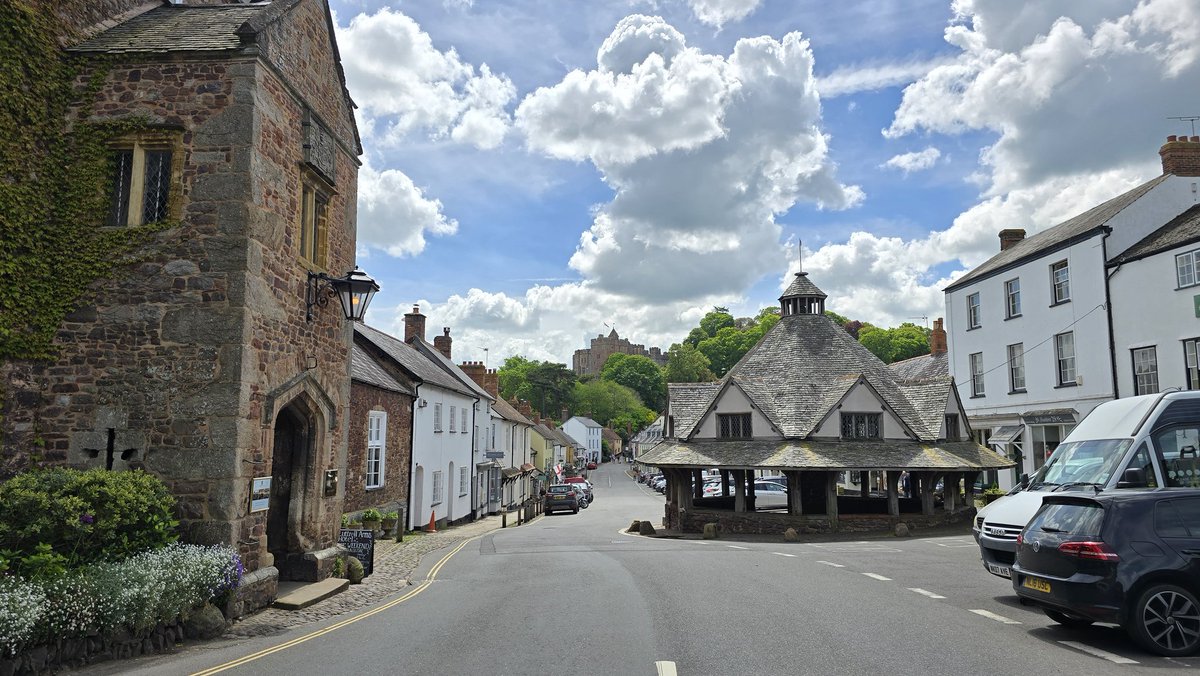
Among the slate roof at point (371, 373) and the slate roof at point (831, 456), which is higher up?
the slate roof at point (371, 373)

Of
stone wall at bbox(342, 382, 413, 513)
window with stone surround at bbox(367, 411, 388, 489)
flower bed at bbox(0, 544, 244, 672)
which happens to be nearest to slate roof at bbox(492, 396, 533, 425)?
stone wall at bbox(342, 382, 413, 513)

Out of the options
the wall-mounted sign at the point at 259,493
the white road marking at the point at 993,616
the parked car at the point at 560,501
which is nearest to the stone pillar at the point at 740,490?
the parked car at the point at 560,501

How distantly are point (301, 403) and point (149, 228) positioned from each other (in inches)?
139

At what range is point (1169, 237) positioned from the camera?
22.6 metres

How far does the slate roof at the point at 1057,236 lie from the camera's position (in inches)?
980

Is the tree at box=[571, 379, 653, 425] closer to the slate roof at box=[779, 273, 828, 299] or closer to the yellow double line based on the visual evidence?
the slate roof at box=[779, 273, 828, 299]

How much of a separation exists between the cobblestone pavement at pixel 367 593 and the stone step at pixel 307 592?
8cm

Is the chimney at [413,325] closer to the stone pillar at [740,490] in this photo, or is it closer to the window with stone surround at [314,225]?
the stone pillar at [740,490]

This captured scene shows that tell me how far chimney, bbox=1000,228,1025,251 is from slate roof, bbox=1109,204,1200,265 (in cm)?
895

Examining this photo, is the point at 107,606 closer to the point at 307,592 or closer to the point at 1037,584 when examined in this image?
the point at 307,592

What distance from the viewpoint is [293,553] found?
1220 centimetres

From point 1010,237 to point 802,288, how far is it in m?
10.1

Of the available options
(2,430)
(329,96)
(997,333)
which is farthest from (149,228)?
(997,333)

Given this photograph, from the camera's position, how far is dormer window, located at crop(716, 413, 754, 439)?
2759 centimetres
